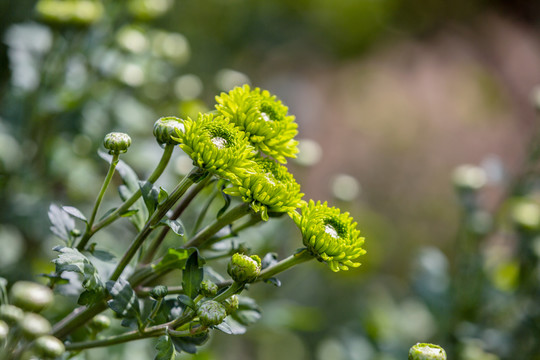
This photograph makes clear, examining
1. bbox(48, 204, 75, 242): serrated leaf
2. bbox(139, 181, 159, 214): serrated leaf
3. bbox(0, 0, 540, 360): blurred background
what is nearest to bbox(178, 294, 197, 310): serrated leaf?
bbox(139, 181, 159, 214): serrated leaf

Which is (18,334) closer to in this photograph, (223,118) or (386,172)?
(223,118)

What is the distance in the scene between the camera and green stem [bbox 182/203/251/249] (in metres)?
0.75

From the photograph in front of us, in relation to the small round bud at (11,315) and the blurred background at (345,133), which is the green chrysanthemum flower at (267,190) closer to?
the small round bud at (11,315)

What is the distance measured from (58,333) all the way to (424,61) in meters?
4.05

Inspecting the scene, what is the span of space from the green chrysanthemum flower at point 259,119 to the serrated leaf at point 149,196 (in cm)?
14

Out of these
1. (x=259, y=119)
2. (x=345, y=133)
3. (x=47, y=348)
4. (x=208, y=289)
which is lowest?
(x=47, y=348)

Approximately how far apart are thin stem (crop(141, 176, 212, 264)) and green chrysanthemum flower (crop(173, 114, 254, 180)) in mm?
42

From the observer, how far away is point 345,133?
3877mm

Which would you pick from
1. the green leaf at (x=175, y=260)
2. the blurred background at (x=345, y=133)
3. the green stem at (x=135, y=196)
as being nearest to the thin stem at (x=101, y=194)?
the green stem at (x=135, y=196)

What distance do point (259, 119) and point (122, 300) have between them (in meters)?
0.29

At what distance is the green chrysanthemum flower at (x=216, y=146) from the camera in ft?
2.26

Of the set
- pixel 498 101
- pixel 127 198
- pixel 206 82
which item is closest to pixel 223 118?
pixel 127 198

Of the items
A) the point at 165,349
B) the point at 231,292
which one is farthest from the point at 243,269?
the point at 165,349

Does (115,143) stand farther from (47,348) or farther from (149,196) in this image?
(47,348)
